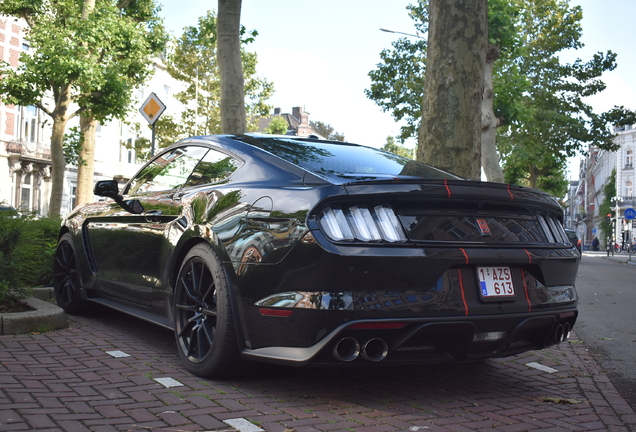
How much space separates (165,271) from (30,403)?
1252 mm

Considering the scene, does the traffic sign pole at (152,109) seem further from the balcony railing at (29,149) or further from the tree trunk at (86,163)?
the balcony railing at (29,149)

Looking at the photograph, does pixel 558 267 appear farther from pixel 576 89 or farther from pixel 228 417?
pixel 576 89

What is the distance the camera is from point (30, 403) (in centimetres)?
332

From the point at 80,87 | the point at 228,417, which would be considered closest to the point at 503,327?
the point at 228,417

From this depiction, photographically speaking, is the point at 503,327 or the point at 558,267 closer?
the point at 503,327

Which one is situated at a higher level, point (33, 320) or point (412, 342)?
point (412, 342)

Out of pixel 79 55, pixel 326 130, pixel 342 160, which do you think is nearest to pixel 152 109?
pixel 79 55

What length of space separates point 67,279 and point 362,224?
144 inches

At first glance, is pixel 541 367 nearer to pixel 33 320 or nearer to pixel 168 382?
pixel 168 382

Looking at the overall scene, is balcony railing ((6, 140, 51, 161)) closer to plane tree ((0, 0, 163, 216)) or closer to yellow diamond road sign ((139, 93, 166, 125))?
plane tree ((0, 0, 163, 216))

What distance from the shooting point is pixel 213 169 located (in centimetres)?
439

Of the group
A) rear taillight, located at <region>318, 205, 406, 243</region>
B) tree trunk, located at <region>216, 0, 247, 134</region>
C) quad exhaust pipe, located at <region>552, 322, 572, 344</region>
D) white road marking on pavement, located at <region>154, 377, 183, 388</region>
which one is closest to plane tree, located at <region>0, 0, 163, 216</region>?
tree trunk, located at <region>216, 0, 247, 134</region>

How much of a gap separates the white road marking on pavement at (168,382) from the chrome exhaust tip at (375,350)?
3.69 ft

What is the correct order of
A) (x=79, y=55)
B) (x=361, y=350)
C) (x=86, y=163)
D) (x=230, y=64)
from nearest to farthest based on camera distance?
(x=361, y=350)
(x=230, y=64)
(x=79, y=55)
(x=86, y=163)
